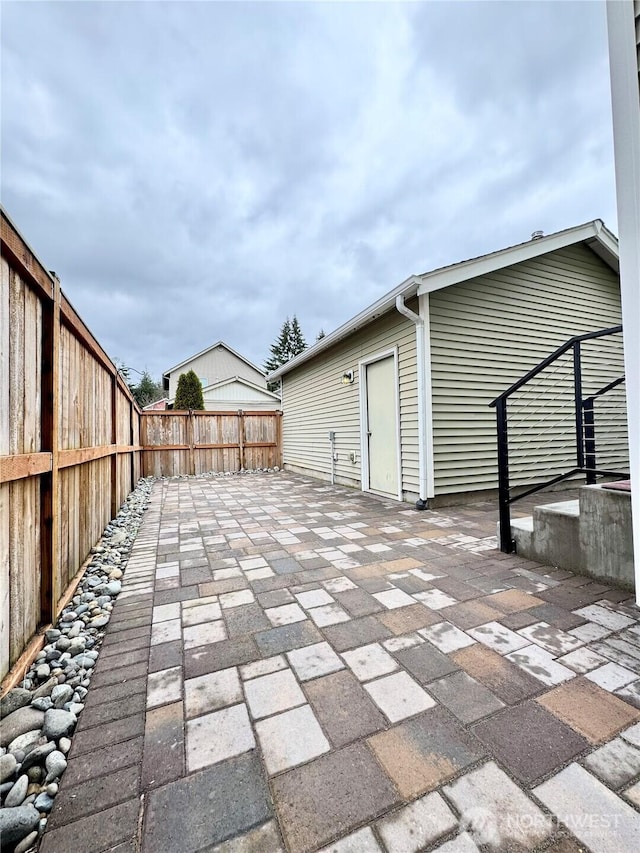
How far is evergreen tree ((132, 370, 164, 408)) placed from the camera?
30.9 m

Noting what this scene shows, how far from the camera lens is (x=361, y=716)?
4.09 ft

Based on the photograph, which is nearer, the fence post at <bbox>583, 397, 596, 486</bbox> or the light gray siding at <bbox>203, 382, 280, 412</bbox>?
the fence post at <bbox>583, 397, 596, 486</bbox>

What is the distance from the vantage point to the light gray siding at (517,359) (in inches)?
185

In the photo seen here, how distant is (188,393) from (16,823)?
11204 millimetres

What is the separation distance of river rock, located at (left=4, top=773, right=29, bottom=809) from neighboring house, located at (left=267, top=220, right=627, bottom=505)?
4.07m

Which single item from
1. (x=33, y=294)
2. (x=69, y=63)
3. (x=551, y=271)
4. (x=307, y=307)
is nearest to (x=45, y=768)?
(x=33, y=294)

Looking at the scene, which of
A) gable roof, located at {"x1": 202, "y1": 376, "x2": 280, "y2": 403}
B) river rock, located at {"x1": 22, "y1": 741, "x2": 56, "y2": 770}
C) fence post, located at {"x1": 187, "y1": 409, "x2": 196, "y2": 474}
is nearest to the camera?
river rock, located at {"x1": 22, "y1": 741, "x2": 56, "y2": 770}

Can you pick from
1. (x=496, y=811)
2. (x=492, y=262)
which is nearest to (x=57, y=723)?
(x=496, y=811)

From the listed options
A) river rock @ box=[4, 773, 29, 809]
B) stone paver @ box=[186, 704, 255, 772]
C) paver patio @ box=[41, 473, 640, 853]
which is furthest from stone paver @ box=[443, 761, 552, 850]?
river rock @ box=[4, 773, 29, 809]

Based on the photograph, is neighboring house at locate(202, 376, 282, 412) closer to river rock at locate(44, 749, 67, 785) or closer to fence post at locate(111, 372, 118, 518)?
fence post at locate(111, 372, 118, 518)

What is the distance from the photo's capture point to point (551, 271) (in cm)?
550

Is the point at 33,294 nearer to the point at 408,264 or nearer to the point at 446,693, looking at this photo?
the point at 446,693

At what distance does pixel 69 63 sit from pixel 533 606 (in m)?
7.05

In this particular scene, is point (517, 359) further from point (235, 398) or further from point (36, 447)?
point (235, 398)
